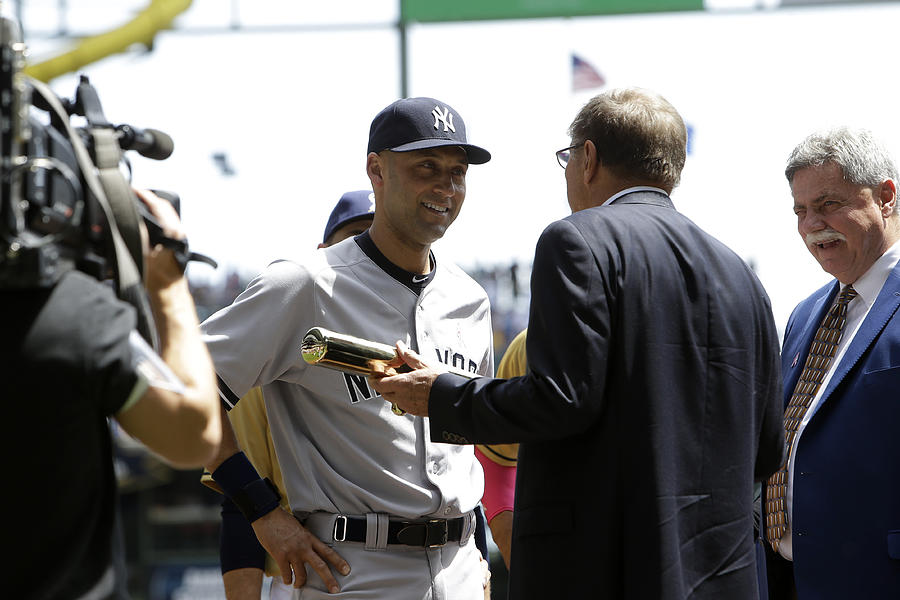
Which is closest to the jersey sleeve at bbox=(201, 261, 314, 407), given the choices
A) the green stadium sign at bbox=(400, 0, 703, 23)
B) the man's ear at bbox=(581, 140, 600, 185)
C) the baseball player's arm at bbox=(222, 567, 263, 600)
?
the man's ear at bbox=(581, 140, 600, 185)

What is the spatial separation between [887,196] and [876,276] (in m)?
0.31

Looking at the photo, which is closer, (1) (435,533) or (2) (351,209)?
(1) (435,533)

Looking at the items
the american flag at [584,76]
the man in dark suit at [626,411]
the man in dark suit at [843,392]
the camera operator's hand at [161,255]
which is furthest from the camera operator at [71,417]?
the american flag at [584,76]

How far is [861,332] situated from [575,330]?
4.78 feet

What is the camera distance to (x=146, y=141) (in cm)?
200

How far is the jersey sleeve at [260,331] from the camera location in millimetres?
3027

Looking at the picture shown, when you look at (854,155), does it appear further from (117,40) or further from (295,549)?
(117,40)

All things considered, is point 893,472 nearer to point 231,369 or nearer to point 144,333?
point 231,369

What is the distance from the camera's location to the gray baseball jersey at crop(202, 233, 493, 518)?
119 inches

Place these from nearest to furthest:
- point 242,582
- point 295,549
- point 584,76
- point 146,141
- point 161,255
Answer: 1. point 161,255
2. point 146,141
3. point 295,549
4. point 242,582
5. point 584,76

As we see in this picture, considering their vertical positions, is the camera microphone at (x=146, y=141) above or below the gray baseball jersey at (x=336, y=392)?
above

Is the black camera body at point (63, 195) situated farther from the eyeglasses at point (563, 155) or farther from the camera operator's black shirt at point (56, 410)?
the eyeglasses at point (563, 155)

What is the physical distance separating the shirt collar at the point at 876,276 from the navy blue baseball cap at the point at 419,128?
143 centimetres

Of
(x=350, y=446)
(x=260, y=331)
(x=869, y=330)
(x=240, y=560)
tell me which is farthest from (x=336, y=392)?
(x=869, y=330)
